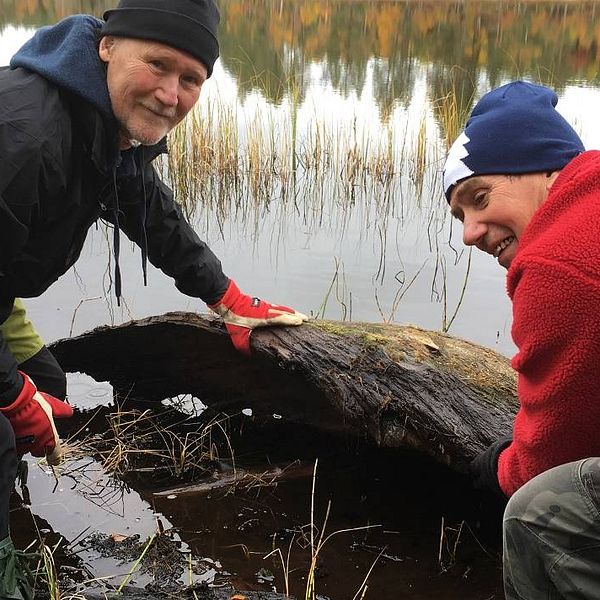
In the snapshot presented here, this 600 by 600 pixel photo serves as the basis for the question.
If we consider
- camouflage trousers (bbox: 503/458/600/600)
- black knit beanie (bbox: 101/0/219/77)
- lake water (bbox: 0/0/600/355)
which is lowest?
lake water (bbox: 0/0/600/355)

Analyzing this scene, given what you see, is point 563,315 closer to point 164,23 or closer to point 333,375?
point 333,375

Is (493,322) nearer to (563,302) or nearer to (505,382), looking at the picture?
(505,382)

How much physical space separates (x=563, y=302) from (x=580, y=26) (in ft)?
69.8

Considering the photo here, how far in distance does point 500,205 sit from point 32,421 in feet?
5.76

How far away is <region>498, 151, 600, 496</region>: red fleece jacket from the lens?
1.52 m

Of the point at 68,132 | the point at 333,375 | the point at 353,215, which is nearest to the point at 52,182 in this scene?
the point at 68,132

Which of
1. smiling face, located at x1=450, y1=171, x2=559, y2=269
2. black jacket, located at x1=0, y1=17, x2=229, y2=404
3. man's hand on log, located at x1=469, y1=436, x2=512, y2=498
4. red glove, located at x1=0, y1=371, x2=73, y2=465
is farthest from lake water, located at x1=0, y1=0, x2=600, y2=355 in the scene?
smiling face, located at x1=450, y1=171, x2=559, y2=269

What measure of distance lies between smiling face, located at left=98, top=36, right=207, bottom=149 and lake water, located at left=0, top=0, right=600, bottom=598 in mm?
1656

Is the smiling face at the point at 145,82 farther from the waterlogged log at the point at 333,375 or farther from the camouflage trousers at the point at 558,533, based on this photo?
the camouflage trousers at the point at 558,533

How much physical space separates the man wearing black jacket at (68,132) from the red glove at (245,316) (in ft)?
2.27

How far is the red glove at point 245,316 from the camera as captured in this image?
10.6 feet

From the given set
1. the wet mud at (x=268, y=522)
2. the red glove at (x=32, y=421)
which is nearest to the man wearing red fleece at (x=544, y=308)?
the wet mud at (x=268, y=522)

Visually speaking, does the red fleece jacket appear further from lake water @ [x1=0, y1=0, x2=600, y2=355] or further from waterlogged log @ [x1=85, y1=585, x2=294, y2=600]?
lake water @ [x1=0, y1=0, x2=600, y2=355]

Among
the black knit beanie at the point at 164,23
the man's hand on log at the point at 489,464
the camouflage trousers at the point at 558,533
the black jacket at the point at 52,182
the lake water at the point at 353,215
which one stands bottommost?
the lake water at the point at 353,215
